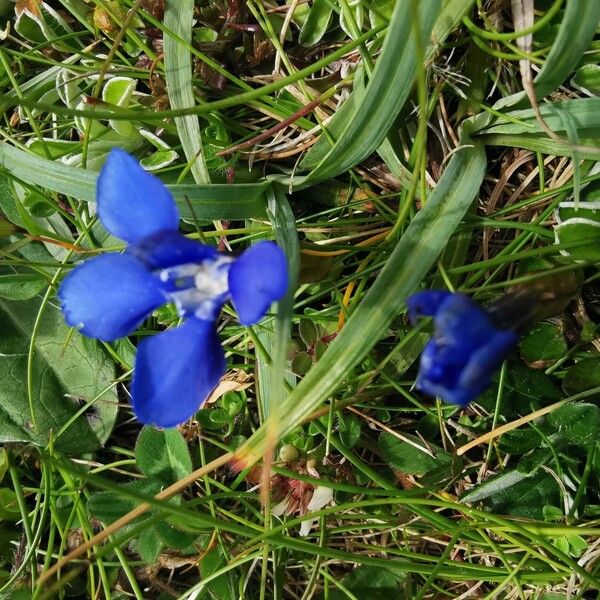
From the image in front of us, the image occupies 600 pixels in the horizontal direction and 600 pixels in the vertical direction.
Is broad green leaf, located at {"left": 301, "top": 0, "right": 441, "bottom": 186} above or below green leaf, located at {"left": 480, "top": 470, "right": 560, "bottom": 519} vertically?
above

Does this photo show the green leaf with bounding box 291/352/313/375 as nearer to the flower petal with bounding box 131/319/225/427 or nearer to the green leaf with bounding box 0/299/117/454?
the flower petal with bounding box 131/319/225/427

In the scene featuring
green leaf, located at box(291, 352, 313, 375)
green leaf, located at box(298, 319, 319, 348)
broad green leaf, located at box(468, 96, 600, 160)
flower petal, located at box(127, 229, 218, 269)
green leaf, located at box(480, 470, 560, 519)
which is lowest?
green leaf, located at box(480, 470, 560, 519)

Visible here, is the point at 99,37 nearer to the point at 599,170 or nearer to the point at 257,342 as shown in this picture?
the point at 257,342

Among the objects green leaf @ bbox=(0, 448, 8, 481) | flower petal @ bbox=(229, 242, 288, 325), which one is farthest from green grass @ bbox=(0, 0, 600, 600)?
flower petal @ bbox=(229, 242, 288, 325)

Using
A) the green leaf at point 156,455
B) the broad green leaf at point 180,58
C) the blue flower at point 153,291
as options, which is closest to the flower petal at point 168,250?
the blue flower at point 153,291

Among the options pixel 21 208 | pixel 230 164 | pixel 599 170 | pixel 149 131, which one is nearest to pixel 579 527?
pixel 599 170

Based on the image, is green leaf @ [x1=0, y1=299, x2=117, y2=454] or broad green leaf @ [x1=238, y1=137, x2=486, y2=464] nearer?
broad green leaf @ [x1=238, y1=137, x2=486, y2=464]

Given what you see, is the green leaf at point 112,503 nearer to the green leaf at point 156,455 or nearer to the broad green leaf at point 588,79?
the green leaf at point 156,455
